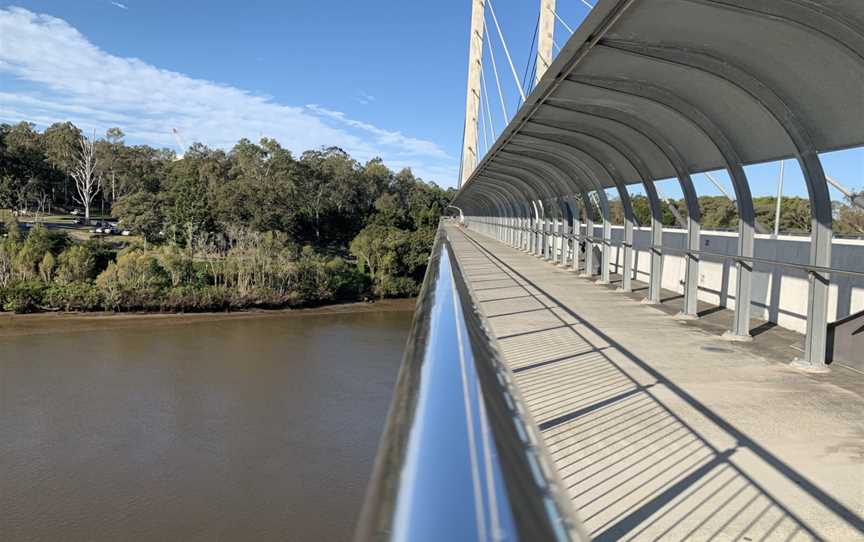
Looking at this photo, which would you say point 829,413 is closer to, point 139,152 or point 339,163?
point 339,163

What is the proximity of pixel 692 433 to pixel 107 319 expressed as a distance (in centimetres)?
3941

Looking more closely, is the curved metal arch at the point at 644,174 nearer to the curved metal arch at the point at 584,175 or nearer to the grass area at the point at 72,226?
the curved metal arch at the point at 584,175

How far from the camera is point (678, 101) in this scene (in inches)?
232

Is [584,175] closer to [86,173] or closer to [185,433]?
[185,433]

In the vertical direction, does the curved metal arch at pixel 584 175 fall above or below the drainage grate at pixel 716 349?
above

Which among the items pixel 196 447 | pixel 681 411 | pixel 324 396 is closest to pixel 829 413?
pixel 681 411

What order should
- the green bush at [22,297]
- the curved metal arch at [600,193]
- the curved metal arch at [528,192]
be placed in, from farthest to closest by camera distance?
the green bush at [22,297] → the curved metal arch at [528,192] → the curved metal arch at [600,193]

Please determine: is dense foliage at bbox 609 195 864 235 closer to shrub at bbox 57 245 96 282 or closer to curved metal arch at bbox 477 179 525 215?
curved metal arch at bbox 477 179 525 215

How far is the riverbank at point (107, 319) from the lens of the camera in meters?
34.0

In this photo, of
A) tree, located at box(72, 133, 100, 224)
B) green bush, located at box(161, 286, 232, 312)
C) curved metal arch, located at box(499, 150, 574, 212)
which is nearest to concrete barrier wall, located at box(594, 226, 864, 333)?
curved metal arch, located at box(499, 150, 574, 212)

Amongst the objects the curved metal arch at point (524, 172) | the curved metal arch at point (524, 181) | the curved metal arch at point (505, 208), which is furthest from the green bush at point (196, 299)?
the curved metal arch at point (524, 172)

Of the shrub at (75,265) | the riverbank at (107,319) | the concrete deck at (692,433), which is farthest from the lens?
the shrub at (75,265)

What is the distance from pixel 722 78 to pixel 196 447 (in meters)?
17.8

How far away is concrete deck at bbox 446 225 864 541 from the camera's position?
2455 mm
